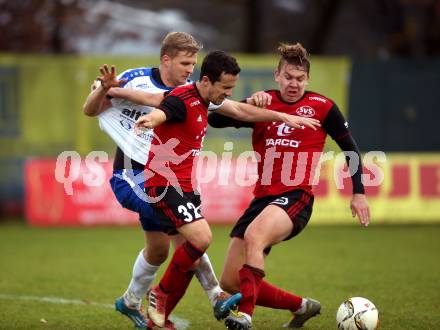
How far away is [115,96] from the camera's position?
618cm

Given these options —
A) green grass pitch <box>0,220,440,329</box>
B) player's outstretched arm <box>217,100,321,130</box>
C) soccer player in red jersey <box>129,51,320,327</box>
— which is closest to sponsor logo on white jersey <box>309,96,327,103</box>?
player's outstretched arm <box>217,100,321,130</box>

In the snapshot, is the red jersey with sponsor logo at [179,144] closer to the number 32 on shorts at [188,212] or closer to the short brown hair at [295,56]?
the number 32 on shorts at [188,212]


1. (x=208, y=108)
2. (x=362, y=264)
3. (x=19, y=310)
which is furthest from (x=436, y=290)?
(x=19, y=310)

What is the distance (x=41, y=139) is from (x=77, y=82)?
1.25 metres

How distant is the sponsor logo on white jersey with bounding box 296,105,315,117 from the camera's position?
633 centimetres

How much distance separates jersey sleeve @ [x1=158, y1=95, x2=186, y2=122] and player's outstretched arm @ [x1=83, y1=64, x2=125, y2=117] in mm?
576

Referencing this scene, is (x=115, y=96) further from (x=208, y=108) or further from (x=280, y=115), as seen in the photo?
(x=280, y=115)

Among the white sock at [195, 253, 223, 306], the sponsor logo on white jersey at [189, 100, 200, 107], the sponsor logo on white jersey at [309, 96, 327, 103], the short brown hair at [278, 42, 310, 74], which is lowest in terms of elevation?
the white sock at [195, 253, 223, 306]

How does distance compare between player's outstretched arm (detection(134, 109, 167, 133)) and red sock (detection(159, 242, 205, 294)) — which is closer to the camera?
player's outstretched arm (detection(134, 109, 167, 133))

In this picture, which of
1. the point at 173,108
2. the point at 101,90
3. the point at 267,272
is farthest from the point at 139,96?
the point at 267,272

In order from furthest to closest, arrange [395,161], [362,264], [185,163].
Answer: [395,161], [362,264], [185,163]

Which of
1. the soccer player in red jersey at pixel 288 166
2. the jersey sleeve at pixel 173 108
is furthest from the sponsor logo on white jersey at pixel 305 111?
the jersey sleeve at pixel 173 108

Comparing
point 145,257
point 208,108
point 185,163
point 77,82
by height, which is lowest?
point 145,257

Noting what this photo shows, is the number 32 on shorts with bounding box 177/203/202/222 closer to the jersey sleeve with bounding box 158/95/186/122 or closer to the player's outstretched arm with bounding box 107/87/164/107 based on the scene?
the jersey sleeve with bounding box 158/95/186/122
